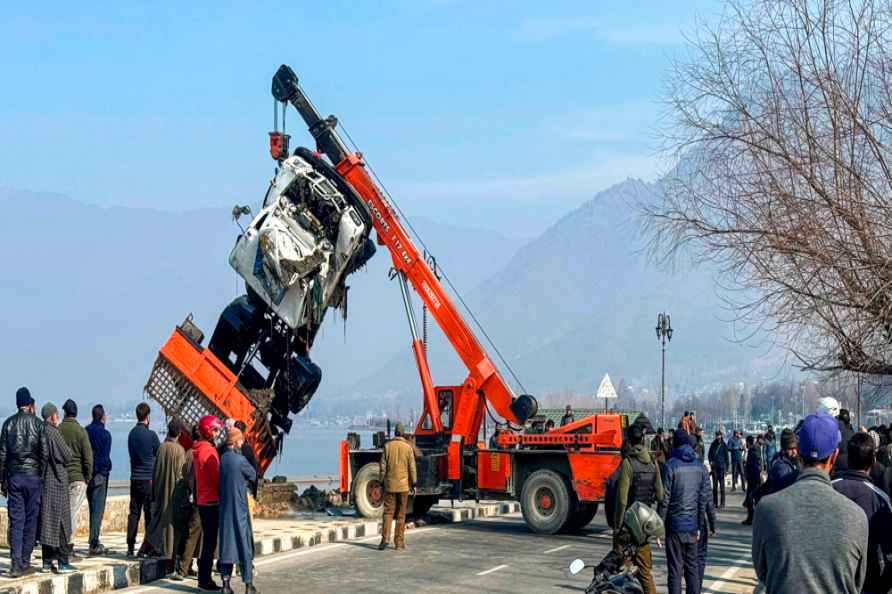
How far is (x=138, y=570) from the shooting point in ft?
46.8

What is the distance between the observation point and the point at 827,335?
15656 mm

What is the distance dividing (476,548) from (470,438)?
5.50m

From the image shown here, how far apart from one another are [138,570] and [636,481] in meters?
5.74

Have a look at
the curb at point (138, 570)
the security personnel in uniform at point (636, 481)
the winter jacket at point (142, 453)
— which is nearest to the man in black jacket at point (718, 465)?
the curb at point (138, 570)

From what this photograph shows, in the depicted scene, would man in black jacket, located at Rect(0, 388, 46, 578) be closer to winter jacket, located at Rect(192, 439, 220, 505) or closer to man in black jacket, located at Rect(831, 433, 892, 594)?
winter jacket, located at Rect(192, 439, 220, 505)

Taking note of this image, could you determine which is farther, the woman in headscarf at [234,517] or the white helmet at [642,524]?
the woman in headscarf at [234,517]

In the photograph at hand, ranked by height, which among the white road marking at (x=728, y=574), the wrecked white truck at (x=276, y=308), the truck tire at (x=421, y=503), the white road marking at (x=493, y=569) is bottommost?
the white road marking at (x=728, y=574)

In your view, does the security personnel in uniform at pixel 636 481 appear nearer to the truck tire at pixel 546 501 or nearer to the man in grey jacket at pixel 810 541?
the man in grey jacket at pixel 810 541

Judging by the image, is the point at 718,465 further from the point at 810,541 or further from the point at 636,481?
the point at 810,541

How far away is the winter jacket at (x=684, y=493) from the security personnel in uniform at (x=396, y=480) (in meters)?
6.84

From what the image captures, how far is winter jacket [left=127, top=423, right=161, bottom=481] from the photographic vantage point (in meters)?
16.0

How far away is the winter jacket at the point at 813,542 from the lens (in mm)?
6035

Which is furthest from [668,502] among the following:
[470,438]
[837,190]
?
[470,438]

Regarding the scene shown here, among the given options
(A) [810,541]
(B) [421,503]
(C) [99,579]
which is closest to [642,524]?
(C) [99,579]
